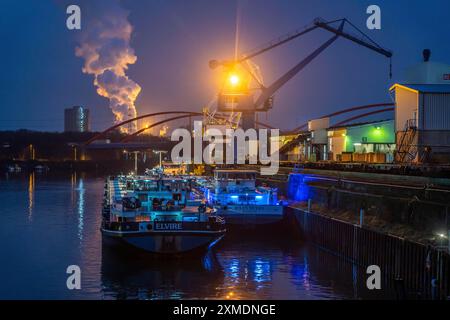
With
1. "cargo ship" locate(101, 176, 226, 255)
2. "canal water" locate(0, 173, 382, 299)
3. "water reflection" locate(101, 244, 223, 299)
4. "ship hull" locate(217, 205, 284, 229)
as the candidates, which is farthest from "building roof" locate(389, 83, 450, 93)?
"water reflection" locate(101, 244, 223, 299)

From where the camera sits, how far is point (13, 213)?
56.9 metres

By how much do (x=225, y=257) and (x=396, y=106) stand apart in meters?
22.2

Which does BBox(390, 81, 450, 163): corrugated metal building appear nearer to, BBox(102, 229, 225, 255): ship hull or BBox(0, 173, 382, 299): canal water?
BBox(0, 173, 382, 299): canal water

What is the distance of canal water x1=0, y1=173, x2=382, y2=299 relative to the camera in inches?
1010

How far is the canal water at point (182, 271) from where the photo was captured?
25656 millimetres

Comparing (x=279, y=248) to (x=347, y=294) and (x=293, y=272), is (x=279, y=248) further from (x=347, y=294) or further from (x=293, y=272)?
(x=347, y=294)

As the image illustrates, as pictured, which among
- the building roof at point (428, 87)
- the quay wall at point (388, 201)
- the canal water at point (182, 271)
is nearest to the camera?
the quay wall at point (388, 201)

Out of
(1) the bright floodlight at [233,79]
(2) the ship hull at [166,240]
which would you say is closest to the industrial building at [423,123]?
(2) the ship hull at [166,240]

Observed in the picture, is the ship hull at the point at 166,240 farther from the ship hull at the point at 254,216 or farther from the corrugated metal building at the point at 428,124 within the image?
the corrugated metal building at the point at 428,124

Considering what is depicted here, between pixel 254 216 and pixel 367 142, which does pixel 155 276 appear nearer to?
pixel 254 216

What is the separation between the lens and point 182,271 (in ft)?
94.8

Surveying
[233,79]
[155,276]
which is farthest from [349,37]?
[155,276]
